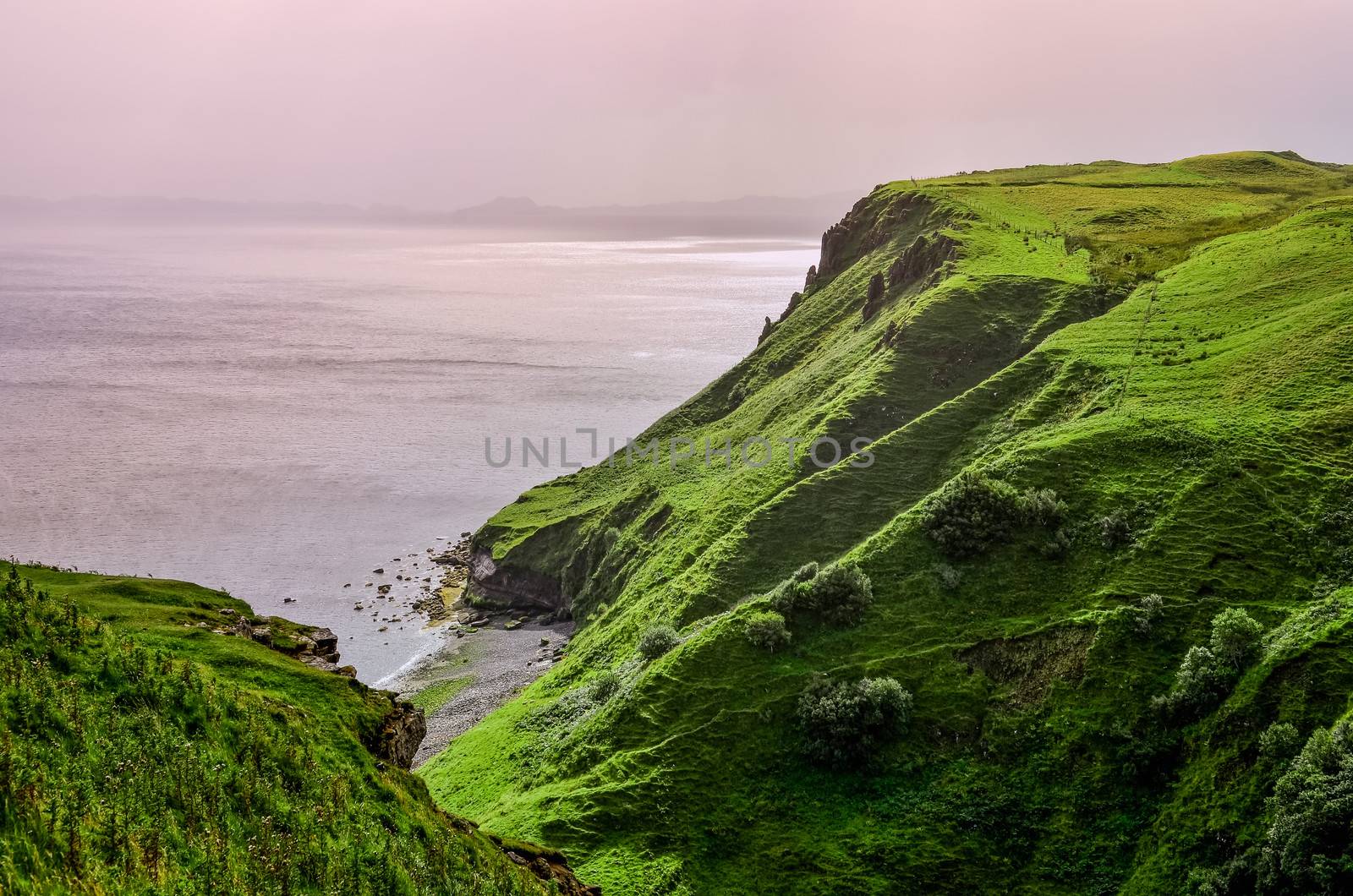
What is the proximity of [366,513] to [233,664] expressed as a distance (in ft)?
319

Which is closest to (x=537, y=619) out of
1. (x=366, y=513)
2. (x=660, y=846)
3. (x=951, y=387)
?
(x=366, y=513)

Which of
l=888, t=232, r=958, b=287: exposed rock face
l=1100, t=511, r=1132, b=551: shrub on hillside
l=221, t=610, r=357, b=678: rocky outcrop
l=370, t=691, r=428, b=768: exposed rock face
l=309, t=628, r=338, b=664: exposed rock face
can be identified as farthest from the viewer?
l=888, t=232, r=958, b=287: exposed rock face

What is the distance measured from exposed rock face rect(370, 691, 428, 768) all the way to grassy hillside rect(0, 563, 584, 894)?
48 centimetres

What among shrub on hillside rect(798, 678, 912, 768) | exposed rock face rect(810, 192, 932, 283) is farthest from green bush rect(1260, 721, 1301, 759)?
exposed rock face rect(810, 192, 932, 283)

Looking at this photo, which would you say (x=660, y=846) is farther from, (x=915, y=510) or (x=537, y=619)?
(x=537, y=619)

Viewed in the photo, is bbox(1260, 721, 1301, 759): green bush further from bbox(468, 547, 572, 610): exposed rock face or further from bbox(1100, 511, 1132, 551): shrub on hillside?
bbox(468, 547, 572, 610): exposed rock face

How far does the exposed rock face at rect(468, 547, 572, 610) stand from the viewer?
10138cm

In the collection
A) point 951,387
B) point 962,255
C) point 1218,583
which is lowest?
point 1218,583

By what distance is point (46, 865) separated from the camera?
1513 cm

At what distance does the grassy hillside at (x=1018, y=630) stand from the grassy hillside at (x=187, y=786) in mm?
12758

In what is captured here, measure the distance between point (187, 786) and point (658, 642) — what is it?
3499 centimetres

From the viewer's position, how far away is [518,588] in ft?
335

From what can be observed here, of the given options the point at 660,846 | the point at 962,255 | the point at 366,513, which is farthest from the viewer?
the point at 366,513

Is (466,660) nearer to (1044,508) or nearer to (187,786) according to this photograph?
(1044,508)
